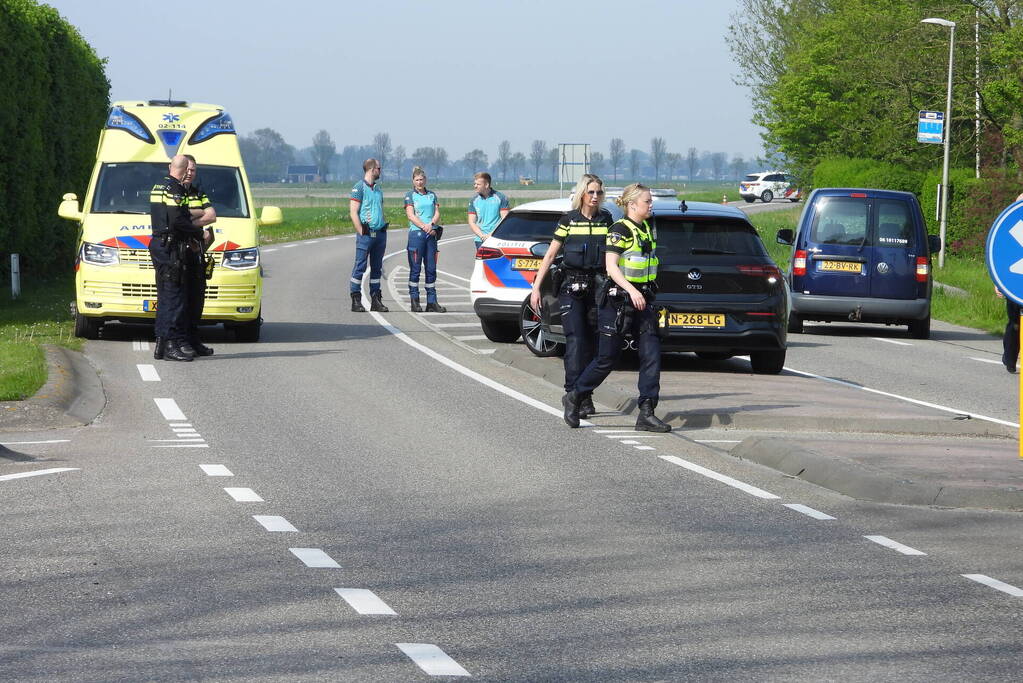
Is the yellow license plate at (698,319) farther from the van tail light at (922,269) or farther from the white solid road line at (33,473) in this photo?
the van tail light at (922,269)

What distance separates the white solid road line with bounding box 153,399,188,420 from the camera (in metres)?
12.0

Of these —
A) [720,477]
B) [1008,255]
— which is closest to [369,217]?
[720,477]

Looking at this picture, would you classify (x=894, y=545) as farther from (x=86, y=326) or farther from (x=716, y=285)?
(x=86, y=326)

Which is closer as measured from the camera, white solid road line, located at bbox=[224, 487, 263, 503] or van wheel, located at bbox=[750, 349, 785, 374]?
white solid road line, located at bbox=[224, 487, 263, 503]

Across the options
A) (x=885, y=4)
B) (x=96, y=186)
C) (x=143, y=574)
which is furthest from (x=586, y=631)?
(x=885, y=4)

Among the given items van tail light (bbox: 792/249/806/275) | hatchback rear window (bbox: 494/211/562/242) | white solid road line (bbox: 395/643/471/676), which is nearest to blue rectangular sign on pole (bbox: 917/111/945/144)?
van tail light (bbox: 792/249/806/275)

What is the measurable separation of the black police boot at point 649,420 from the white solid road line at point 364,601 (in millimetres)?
5269

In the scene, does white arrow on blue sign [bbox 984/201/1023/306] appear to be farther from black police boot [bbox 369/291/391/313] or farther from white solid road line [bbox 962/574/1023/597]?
black police boot [bbox 369/291/391/313]

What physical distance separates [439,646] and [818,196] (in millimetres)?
16538

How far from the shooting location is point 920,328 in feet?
70.6

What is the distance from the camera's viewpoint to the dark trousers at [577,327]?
38.4 ft

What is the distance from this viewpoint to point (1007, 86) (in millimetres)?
39719

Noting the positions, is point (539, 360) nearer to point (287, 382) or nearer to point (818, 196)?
point (287, 382)

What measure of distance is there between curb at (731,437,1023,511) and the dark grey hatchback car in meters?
4.27
